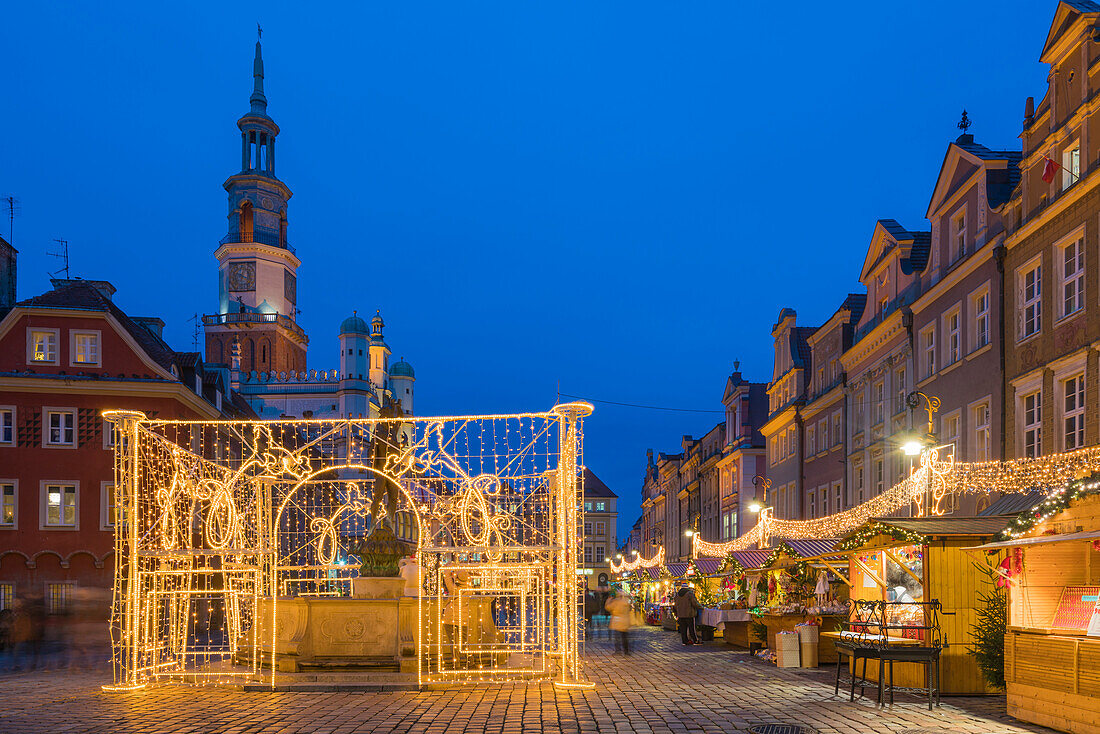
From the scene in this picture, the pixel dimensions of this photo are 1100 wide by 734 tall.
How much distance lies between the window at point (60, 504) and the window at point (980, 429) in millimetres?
30121

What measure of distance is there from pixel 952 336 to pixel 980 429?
316cm

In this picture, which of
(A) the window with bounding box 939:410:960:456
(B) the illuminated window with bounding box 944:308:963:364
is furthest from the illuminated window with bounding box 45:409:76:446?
(B) the illuminated window with bounding box 944:308:963:364

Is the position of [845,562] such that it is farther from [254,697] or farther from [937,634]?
[254,697]

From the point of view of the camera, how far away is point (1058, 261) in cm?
2025

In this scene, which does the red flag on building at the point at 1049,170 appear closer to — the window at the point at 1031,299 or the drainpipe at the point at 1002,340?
the window at the point at 1031,299


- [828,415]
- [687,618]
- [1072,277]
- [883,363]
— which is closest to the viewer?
[1072,277]

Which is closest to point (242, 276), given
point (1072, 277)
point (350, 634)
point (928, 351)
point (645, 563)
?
point (645, 563)

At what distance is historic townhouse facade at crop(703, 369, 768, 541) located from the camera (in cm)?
5444

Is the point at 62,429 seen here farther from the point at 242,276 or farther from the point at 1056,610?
the point at 242,276

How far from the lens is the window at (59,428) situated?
37781 millimetres

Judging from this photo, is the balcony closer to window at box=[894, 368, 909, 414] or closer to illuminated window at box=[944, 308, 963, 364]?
window at box=[894, 368, 909, 414]

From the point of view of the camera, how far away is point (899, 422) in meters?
30.1

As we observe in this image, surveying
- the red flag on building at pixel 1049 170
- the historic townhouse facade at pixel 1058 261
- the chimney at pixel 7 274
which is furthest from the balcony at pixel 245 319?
the red flag on building at pixel 1049 170

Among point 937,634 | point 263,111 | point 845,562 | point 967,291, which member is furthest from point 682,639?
point 263,111
